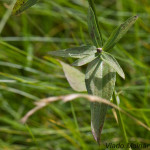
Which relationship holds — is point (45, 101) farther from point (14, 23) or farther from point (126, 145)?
point (14, 23)

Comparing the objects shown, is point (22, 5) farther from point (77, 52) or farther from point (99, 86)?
point (99, 86)

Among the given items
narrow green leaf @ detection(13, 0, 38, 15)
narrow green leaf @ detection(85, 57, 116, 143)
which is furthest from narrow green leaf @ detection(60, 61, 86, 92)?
narrow green leaf @ detection(13, 0, 38, 15)

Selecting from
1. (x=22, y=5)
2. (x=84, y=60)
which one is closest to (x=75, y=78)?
(x=84, y=60)

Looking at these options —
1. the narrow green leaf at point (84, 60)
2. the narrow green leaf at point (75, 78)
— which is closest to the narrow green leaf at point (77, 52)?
the narrow green leaf at point (84, 60)

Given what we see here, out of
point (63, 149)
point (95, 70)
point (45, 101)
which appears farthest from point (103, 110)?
point (63, 149)

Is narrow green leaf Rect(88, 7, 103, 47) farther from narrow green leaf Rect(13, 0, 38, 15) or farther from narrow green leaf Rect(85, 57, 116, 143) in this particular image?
narrow green leaf Rect(13, 0, 38, 15)

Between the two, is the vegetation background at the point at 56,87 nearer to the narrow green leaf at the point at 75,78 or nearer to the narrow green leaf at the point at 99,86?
the narrow green leaf at the point at 75,78
